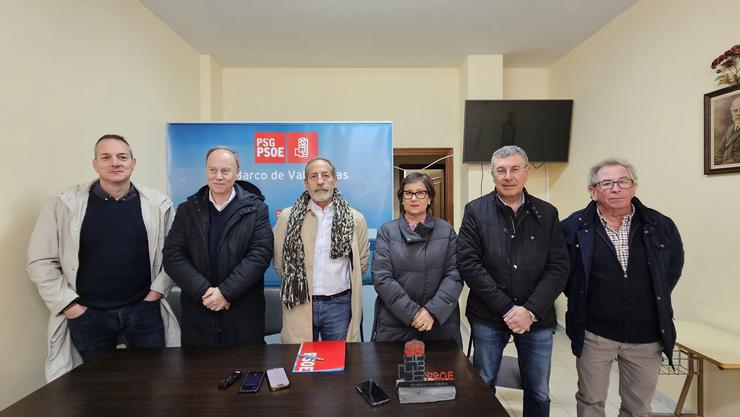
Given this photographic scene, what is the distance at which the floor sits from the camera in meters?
2.44

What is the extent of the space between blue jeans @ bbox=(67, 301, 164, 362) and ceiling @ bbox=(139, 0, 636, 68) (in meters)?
2.28

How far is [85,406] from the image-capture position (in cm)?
112

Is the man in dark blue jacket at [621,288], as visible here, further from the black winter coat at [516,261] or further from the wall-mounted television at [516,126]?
the wall-mounted television at [516,126]

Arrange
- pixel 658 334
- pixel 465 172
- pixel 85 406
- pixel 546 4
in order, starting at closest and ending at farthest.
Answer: pixel 85 406 < pixel 658 334 < pixel 546 4 < pixel 465 172

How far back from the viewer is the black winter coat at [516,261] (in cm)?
171

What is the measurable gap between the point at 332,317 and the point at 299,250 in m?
0.40

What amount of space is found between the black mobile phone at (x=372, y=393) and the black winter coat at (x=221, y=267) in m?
0.84

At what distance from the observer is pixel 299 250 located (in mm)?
1921

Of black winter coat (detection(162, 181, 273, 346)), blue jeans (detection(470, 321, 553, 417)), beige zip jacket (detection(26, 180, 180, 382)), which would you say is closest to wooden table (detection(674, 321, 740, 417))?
blue jeans (detection(470, 321, 553, 417))

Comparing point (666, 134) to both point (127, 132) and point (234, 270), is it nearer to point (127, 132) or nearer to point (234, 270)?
point (234, 270)

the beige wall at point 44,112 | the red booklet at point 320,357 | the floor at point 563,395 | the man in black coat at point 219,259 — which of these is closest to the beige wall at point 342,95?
the beige wall at point 44,112

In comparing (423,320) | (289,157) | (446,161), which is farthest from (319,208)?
(446,161)

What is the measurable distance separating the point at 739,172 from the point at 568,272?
1.31 meters

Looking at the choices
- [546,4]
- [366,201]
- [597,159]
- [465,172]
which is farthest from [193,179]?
[597,159]
